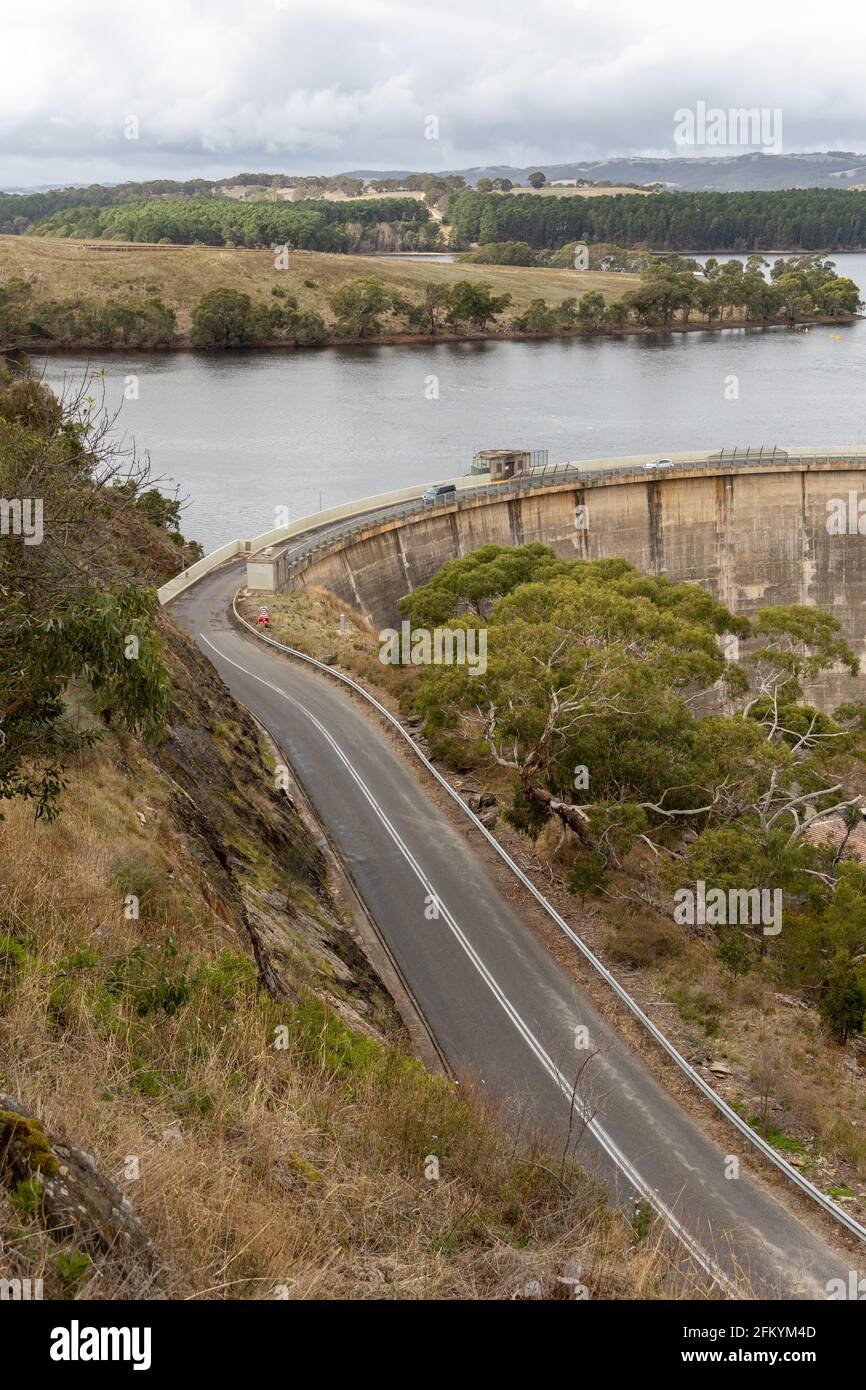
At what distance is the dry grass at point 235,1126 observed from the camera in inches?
345

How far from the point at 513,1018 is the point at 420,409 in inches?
3463

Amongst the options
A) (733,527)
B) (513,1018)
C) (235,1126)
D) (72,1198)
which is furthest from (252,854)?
(733,527)

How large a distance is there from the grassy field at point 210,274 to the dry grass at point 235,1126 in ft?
458

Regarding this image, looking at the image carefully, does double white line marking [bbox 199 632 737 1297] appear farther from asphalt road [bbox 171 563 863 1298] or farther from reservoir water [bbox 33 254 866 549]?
reservoir water [bbox 33 254 866 549]

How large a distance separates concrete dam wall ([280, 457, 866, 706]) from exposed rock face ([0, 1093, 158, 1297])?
2514 inches

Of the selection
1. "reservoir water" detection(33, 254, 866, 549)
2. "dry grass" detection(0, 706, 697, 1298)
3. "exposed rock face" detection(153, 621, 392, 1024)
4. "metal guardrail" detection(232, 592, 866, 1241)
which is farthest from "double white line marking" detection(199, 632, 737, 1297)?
"reservoir water" detection(33, 254, 866, 549)

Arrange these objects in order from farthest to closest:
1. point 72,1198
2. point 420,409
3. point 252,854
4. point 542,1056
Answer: point 420,409
point 252,854
point 542,1056
point 72,1198

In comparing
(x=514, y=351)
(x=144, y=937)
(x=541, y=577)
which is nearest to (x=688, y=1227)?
(x=144, y=937)

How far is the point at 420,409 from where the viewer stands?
4158 inches

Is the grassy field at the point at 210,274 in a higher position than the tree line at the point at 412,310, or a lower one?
higher

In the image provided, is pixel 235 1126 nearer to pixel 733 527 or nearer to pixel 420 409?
pixel 733 527

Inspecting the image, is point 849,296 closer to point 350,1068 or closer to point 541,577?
point 541,577

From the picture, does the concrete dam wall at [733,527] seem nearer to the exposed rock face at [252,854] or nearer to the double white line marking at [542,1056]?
the double white line marking at [542,1056]

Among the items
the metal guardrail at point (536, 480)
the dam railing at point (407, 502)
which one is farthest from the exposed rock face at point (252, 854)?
the metal guardrail at point (536, 480)
